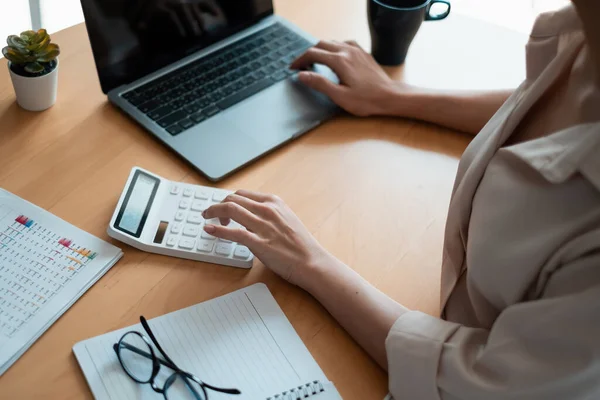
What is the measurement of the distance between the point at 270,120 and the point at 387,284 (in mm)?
343

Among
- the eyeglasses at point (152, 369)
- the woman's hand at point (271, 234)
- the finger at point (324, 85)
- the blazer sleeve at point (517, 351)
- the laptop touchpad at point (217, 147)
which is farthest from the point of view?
the finger at point (324, 85)

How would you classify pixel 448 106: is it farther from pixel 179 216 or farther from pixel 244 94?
pixel 179 216

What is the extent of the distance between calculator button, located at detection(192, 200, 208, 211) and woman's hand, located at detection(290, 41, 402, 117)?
1.03 ft

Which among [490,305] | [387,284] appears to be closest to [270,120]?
[387,284]

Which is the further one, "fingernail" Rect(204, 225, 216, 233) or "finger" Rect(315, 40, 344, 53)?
"finger" Rect(315, 40, 344, 53)

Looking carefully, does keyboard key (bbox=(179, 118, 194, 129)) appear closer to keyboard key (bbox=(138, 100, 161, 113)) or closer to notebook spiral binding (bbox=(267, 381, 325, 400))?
keyboard key (bbox=(138, 100, 161, 113))

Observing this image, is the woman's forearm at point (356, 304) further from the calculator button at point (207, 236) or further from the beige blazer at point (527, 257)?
the calculator button at point (207, 236)

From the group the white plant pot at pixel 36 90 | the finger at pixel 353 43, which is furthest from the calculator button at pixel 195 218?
the finger at pixel 353 43

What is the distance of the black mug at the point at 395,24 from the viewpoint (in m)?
1.06

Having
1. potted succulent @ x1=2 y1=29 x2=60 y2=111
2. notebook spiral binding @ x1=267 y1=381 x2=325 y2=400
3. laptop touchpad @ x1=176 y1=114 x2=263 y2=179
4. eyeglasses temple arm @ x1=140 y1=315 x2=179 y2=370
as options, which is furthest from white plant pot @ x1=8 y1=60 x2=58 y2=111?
notebook spiral binding @ x1=267 y1=381 x2=325 y2=400

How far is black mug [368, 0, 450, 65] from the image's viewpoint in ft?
3.49

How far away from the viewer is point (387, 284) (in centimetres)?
81

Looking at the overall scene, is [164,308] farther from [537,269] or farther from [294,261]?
[537,269]

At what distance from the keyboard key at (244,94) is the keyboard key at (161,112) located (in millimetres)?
78
